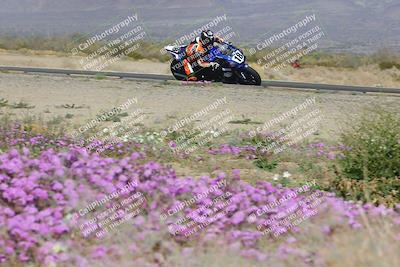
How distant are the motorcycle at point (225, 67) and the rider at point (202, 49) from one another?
123 mm

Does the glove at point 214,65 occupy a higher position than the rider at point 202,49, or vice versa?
the rider at point 202,49

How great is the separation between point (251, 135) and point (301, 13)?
543ft

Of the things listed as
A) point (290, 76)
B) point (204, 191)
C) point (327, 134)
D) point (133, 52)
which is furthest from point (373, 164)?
point (133, 52)

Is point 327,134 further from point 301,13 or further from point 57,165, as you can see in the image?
point 301,13

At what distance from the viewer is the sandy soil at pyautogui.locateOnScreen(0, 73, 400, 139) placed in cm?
1581

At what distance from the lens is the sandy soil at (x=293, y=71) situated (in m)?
35.6

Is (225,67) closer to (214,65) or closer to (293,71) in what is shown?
(214,65)

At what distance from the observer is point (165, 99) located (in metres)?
18.8

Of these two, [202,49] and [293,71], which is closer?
[202,49]

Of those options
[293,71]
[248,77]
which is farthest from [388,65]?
[248,77]

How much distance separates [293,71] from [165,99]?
65.8 feet

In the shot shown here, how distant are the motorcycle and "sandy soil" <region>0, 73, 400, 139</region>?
0.88m

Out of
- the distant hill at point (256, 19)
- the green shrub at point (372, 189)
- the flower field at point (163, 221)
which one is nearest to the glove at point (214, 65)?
the green shrub at point (372, 189)

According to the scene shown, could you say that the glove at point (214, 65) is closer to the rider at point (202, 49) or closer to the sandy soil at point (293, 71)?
the rider at point (202, 49)
